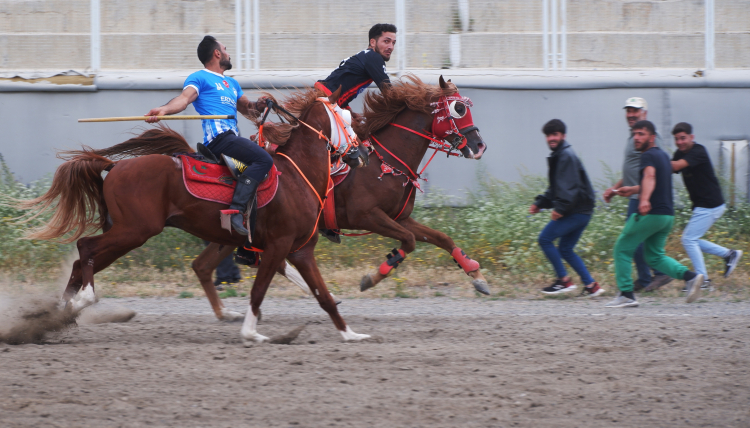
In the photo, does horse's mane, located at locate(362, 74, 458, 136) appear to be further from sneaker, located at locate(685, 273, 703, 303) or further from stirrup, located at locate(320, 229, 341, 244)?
sneaker, located at locate(685, 273, 703, 303)

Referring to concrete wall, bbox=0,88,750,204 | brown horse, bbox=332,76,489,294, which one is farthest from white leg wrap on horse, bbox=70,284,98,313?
concrete wall, bbox=0,88,750,204

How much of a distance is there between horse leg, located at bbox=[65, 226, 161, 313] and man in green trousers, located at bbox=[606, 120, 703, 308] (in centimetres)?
468

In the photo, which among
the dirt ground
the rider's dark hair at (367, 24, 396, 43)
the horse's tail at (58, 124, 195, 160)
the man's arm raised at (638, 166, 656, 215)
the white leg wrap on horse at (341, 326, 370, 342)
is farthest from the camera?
the rider's dark hair at (367, 24, 396, 43)

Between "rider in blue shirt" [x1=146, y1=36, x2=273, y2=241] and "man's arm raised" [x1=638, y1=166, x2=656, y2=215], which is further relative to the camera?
"man's arm raised" [x1=638, y1=166, x2=656, y2=215]

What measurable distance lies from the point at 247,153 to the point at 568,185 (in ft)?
13.4

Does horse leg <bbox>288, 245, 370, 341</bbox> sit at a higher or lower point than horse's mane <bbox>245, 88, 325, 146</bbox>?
lower

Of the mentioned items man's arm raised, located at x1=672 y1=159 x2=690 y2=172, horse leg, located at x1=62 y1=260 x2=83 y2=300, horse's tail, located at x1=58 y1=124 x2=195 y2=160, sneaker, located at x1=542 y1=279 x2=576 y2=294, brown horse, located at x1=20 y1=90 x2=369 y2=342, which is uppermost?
horse's tail, located at x1=58 y1=124 x2=195 y2=160

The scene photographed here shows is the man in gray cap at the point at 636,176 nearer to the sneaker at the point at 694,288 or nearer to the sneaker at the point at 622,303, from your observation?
the sneaker at the point at 694,288

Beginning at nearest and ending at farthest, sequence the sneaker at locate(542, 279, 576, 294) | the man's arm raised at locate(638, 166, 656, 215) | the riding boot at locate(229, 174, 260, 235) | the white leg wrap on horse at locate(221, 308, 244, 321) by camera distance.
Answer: the riding boot at locate(229, 174, 260, 235)
the white leg wrap on horse at locate(221, 308, 244, 321)
the man's arm raised at locate(638, 166, 656, 215)
the sneaker at locate(542, 279, 576, 294)

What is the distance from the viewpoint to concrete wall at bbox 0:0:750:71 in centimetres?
1190

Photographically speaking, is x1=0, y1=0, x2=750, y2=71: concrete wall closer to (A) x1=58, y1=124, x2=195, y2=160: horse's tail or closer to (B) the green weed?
(B) the green weed

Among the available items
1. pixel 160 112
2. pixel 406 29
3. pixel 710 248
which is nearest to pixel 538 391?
pixel 160 112

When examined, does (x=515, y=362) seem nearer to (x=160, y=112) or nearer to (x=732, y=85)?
(x=160, y=112)

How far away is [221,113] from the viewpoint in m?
6.04
